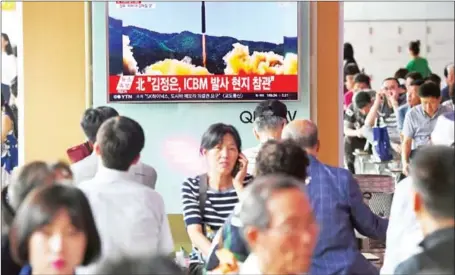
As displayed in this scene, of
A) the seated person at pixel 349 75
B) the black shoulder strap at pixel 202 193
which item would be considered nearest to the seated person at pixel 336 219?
the black shoulder strap at pixel 202 193

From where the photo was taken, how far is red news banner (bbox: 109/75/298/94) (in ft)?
22.4

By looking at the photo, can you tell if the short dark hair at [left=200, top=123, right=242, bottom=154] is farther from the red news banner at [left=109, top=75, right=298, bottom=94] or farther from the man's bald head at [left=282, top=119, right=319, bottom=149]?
the red news banner at [left=109, top=75, right=298, bottom=94]

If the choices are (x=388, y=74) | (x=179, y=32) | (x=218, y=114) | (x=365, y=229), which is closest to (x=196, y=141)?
(x=218, y=114)

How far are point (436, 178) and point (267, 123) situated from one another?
8.90 feet

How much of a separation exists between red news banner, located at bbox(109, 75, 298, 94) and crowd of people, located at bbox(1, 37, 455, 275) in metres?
1.21

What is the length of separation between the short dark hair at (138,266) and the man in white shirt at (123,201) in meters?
1.24

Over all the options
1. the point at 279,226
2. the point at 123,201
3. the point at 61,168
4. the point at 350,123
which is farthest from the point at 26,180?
the point at 350,123

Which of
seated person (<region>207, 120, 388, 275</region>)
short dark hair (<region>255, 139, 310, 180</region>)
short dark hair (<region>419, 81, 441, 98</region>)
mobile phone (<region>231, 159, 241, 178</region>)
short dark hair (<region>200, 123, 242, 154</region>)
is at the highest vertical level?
short dark hair (<region>419, 81, 441, 98</region>)

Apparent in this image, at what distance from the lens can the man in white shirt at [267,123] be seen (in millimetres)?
5352

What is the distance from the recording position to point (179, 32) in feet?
22.4

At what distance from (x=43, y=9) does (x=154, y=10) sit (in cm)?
82

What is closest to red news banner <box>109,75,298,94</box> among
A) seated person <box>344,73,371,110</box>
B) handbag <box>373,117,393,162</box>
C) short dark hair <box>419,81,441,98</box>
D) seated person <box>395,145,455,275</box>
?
short dark hair <box>419,81,441,98</box>

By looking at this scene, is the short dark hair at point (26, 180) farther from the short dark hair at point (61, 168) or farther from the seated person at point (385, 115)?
the seated person at point (385, 115)

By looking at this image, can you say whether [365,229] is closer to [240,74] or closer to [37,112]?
[240,74]
